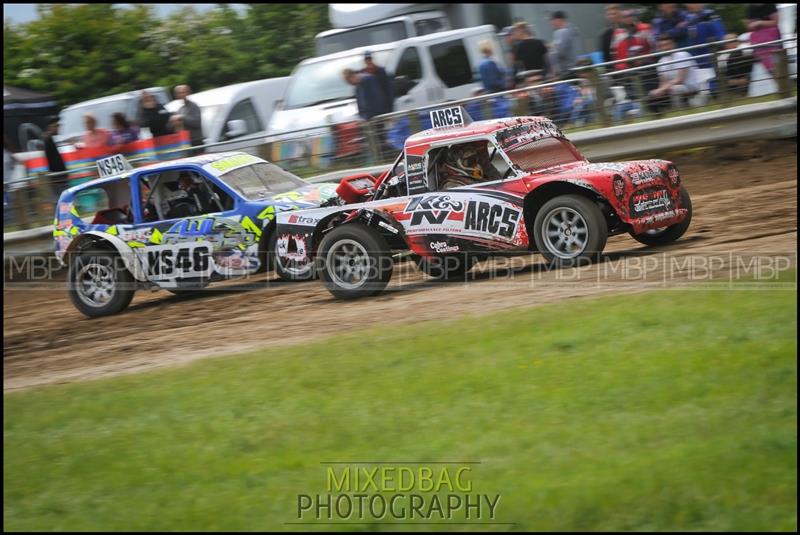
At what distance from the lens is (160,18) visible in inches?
1234

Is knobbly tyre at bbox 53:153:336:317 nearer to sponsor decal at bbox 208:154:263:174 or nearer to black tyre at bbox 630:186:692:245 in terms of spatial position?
sponsor decal at bbox 208:154:263:174

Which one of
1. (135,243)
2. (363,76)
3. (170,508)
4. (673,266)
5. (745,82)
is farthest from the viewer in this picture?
(363,76)

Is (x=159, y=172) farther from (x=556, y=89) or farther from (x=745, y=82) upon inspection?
(x=745, y=82)

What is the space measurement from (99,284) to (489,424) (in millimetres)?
7831

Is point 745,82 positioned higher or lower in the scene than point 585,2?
lower

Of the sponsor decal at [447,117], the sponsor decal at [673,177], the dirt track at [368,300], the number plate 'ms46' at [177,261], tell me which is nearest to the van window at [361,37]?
the dirt track at [368,300]

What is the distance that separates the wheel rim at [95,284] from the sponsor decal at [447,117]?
448 cm

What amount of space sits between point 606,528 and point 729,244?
5.92m

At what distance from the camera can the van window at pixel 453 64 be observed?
57.5 ft

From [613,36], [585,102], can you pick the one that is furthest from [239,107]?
[585,102]

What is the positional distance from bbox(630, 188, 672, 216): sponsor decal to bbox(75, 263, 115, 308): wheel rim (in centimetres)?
630

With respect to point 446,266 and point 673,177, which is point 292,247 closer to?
point 446,266

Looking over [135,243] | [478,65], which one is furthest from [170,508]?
[478,65]

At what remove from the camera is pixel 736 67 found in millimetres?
14547
